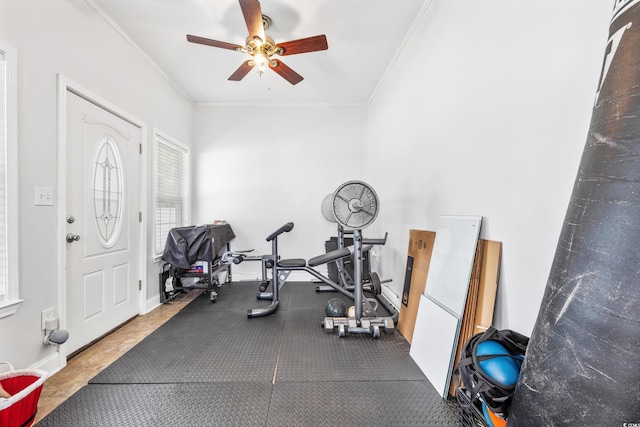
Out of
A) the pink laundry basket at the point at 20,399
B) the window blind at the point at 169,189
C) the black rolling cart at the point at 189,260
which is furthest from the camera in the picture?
the window blind at the point at 169,189

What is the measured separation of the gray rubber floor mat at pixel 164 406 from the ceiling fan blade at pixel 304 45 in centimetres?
257

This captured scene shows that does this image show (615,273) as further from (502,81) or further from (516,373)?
(502,81)

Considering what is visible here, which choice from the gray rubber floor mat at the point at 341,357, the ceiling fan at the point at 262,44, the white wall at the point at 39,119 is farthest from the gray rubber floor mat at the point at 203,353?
the ceiling fan at the point at 262,44

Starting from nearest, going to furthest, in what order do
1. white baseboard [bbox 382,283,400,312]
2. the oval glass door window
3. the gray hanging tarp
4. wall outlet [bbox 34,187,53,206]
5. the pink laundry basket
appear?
the gray hanging tarp → the pink laundry basket → wall outlet [bbox 34,187,53,206] → the oval glass door window → white baseboard [bbox 382,283,400,312]

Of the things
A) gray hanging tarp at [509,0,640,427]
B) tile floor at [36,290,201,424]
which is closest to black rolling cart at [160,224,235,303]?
tile floor at [36,290,201,424]

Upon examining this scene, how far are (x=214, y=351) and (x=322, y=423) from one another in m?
1.11

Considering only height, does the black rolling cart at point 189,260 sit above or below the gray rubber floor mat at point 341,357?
above

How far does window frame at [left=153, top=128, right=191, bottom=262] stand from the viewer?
124 inches

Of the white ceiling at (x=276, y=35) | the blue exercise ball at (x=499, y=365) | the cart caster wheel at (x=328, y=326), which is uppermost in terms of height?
the white ceiling at (x=276, y=35)

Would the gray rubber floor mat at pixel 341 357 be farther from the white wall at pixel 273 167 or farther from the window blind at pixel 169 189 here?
the window blind at pixel 169 189

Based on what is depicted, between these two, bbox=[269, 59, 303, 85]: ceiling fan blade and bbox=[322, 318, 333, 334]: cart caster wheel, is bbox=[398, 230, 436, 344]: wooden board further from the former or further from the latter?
bbox=[269, 59, 303, 85]: ceiling fan blade

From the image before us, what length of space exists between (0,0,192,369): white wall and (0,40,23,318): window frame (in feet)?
0.13

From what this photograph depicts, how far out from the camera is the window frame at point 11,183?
5.19ft

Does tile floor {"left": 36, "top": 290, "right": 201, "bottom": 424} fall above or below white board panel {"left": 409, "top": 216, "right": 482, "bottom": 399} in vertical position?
below
